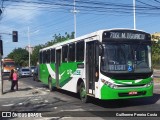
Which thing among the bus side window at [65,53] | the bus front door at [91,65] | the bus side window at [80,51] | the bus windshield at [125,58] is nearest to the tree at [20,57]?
the bus side window at [65,53]

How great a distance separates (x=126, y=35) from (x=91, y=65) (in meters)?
1.95

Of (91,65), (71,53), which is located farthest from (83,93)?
(71,53)

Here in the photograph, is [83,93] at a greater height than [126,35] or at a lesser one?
lesser

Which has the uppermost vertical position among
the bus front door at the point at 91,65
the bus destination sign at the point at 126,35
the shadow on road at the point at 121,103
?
the bus destination sign at the point at 126,35

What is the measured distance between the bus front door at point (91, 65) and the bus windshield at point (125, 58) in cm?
60

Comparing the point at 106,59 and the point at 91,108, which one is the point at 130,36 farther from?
the point at 91,108

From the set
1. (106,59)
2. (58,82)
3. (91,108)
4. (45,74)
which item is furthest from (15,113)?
(45,74)

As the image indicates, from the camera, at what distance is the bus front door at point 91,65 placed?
14.9 m

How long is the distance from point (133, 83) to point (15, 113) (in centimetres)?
469

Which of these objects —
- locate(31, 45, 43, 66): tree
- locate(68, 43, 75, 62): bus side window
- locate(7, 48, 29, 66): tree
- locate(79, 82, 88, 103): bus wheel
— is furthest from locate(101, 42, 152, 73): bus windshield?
locate(7, 48, 29, 66): tree

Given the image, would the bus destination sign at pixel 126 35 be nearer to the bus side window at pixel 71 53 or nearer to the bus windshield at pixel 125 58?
the bus windshield at pixel 125 58

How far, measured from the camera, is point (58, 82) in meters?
22.0

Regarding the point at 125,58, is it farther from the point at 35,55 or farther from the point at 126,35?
the point at 35,55

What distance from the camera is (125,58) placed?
47.0 feet
